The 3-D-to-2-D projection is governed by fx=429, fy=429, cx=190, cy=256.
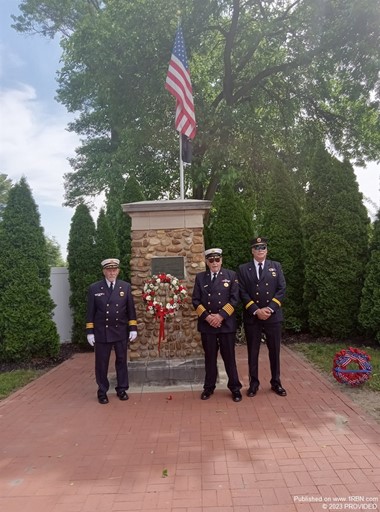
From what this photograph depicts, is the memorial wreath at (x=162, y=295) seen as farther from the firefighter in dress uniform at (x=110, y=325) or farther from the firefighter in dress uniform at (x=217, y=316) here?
the firefighter in dress uniform at (x=217, y=316)

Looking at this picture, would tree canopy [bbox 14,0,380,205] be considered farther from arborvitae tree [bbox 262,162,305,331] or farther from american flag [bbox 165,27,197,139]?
american flag [bbox 165,27,197,139]

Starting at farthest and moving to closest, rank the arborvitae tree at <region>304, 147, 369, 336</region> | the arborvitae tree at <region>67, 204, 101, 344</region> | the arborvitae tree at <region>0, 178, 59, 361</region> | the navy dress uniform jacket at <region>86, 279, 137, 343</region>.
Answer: the arborvitae tree at <region>67, 204, 101, 344</region> < the arborvitae tree at <region>304, 147, 369, 336</region> < the arborvitae tree at <region>0, 178, 59, 361</region> < the navy dress uniform jacket at <region>86, 279, 137, 343</region>

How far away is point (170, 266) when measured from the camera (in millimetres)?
5840

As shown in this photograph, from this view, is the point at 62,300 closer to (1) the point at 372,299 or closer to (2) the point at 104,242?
(2) the point at 104,242

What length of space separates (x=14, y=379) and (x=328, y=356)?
16.4ft

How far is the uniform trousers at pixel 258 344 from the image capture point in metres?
5.12

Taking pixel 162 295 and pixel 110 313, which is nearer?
pixel 110 313

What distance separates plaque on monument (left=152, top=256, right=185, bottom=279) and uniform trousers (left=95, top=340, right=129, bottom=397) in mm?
1095

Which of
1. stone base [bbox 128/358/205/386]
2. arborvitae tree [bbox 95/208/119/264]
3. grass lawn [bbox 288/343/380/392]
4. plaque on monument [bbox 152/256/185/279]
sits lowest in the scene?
grass lawn [bbox 288/343/380/392]

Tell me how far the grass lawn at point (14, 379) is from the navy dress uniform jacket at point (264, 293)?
11.3 ft

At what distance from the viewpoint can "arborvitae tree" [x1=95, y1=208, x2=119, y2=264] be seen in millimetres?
9086

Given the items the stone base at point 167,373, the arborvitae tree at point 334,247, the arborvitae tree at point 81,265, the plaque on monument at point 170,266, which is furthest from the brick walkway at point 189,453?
the arborvitae tree at point 81,265

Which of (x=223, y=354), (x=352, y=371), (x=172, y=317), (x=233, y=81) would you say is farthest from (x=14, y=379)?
(x=233, y=81)

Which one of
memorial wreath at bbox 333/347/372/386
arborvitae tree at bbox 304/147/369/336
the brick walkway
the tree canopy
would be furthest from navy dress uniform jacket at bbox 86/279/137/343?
the tree canopy
